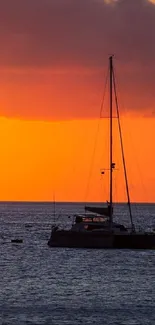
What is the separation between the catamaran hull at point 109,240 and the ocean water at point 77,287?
1.29 metres

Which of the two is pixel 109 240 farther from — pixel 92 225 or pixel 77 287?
pixel 77 287

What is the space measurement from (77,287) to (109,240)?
35142mm

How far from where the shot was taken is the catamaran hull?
380 feet

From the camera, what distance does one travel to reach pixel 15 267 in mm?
101625

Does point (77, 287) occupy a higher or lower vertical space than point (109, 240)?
lower

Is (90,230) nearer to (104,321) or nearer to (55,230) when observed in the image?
(55,230)

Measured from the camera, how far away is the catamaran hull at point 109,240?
11569cm

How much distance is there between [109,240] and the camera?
4550 inches

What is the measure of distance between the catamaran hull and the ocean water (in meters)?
1.29

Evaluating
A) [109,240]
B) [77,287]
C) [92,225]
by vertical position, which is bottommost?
[77,287]

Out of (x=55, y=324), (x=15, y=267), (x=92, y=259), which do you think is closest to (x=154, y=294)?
(x=55, y=324)

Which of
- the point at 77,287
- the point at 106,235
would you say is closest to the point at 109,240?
the point at 106,235

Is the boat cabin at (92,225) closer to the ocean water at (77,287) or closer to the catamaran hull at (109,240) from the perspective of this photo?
the catamaran hull at (109,240)

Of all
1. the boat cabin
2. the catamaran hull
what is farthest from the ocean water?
the boat cabin
